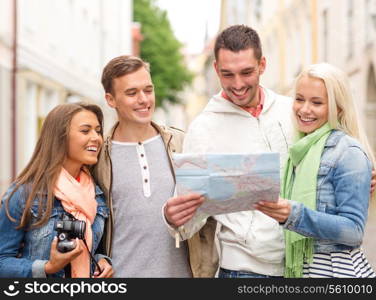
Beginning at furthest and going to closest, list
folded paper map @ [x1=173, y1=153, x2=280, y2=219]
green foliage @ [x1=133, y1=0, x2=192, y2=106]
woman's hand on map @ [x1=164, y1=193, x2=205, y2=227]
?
green foliage @ [x1=133, y1=0, x2=192, y2=106]
woman's hand on map @ [x1=164, y1=193, x2=205, y2=227]
folded paper map @ [x1=173, y1=153, x2=280, y2=219]

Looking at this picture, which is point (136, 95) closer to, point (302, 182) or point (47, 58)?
point (302, 182)

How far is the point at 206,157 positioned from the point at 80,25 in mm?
21433

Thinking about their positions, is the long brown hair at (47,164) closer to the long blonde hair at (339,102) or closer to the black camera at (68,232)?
the black camera at (68,232)

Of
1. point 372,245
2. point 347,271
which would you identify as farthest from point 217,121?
Answer: point 372,245

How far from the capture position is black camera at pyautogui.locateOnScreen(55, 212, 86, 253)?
318 cm

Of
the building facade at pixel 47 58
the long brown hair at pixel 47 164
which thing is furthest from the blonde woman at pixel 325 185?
the building facade at pixel 47 58

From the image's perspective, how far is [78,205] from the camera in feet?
11.0

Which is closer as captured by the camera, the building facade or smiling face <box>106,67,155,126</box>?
smiling face <box>106,67,155,126</box>

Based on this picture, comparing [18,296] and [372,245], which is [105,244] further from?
[372,245]

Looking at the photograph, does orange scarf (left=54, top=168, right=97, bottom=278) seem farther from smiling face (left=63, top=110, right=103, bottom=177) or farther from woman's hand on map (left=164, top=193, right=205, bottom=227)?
woman's hand on map (left=164, top=193, right=205, bottom=227)

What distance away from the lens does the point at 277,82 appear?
29.4m

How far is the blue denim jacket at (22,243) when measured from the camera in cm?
326

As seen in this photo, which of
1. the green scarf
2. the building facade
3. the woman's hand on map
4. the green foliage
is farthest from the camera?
the green foliage

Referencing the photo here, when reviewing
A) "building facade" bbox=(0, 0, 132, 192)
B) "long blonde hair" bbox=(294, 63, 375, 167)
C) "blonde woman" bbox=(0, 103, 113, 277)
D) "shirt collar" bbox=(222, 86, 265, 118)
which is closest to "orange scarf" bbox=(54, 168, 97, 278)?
"blonde woman" bbox=(0, 103, 113, 277)
